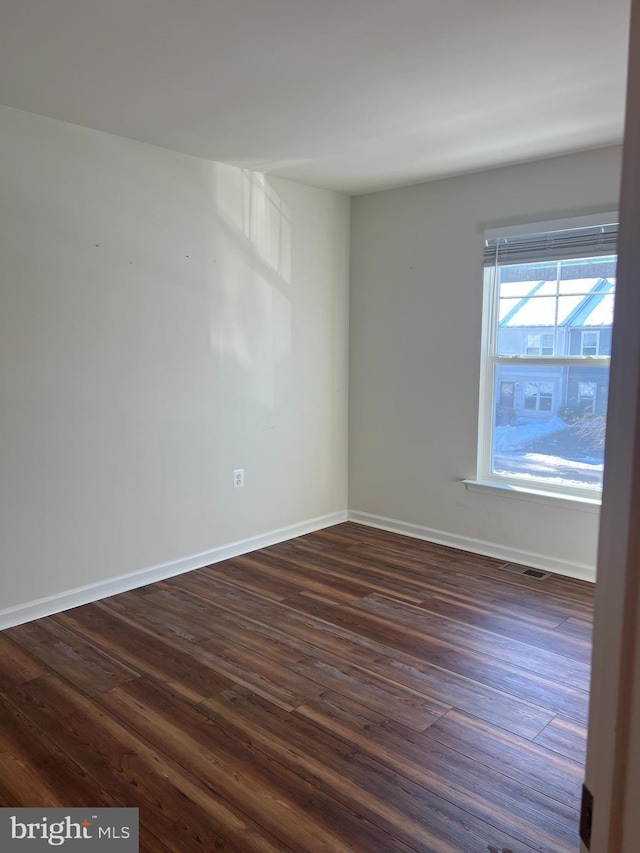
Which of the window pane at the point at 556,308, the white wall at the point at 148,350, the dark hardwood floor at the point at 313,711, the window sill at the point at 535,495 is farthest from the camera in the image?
the window sill at the point at 535,495

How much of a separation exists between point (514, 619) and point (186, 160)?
305cm

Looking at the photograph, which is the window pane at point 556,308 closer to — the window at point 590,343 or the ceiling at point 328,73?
the window at point 590,343

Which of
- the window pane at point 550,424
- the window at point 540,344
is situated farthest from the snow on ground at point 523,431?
the window at point 540,344

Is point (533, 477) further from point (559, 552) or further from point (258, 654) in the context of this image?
point (258, 654)

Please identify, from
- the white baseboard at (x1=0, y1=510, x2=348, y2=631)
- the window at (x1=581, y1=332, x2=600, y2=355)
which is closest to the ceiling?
the window at (x1=581, y1=332, x2=600, y2=355)

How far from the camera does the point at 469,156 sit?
3.59m

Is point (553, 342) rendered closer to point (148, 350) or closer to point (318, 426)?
point (318, 426)

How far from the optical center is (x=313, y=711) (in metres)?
2.41

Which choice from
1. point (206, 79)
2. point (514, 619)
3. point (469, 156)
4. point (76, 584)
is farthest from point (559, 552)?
point (206, 79)

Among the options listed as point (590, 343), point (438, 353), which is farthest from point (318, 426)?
point (590, 343)

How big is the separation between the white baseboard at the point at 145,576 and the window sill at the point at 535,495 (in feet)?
3.95

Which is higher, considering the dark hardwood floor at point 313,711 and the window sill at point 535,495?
the window sill at point 535,495

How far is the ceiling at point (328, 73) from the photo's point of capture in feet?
6.67

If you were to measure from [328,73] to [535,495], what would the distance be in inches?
103
